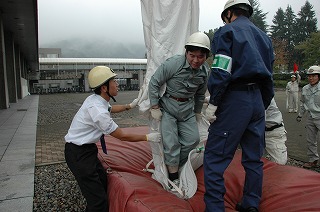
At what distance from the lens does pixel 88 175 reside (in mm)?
2752

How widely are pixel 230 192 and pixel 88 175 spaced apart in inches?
58.1

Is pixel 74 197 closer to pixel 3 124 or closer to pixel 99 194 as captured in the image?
pixel 99 194

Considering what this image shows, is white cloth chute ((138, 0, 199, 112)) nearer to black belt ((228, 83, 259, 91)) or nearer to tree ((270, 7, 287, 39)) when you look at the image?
black belt ((228, 83, 259, 91))

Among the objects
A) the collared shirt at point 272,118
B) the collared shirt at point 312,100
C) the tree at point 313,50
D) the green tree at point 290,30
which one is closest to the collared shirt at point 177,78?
the collared shirt at point 272,118

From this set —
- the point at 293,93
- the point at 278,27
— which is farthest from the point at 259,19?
the point at 293,93

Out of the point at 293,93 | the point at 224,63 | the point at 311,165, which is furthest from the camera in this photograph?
the point at 293,93

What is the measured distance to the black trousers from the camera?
274cm

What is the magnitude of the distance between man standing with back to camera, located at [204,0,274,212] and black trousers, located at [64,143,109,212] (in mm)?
1078

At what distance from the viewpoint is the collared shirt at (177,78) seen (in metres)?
3.02

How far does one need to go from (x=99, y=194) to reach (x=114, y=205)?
0.22 metres

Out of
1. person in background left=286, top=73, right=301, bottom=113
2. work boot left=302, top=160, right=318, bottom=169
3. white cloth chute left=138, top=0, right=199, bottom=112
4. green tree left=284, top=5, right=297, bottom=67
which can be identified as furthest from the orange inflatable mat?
green tree left=284, top=5, right=297, bottom=67

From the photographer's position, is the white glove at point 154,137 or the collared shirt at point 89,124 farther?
the white glove at point 154,137

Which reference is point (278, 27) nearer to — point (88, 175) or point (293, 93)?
point (293, 93)

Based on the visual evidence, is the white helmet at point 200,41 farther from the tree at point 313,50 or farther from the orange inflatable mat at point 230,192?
the tree at point 313,50
